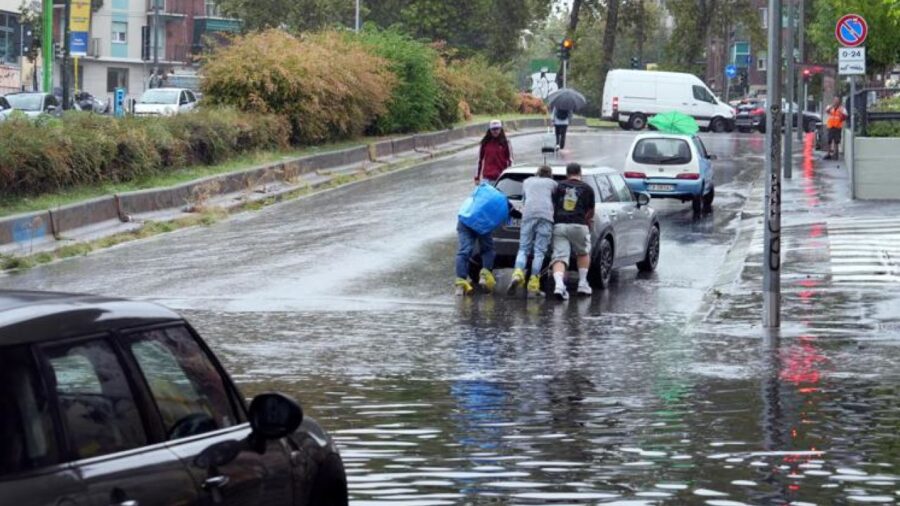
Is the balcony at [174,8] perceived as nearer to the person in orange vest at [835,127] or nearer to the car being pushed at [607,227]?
the person in orange vest at [835,127]

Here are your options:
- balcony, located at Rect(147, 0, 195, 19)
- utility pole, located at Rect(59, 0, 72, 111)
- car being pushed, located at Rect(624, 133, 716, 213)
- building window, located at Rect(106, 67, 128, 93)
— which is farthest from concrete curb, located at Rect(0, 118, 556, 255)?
balcony, located at Rect(147, 0, 195, 19)

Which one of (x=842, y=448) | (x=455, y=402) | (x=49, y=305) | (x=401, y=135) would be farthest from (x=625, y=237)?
(x=401, y=135)

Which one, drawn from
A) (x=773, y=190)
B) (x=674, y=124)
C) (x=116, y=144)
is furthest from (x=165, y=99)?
(x=773, y=190)

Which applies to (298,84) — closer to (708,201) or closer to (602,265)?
(708,201)

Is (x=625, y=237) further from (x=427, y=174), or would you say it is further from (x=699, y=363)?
(x=427, y=174)

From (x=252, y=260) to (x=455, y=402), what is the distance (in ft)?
36.3

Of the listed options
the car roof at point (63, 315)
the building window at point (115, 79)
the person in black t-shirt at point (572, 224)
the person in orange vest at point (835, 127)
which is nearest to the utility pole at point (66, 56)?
the person in orange vest at point (835, 127)

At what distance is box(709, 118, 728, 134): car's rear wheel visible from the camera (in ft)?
220

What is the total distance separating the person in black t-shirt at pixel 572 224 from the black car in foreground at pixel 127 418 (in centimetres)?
1471

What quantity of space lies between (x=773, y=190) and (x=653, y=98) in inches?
1937

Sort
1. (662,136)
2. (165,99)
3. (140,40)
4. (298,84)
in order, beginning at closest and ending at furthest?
(662,136) → (298,84) → (165,99) → (140,40)

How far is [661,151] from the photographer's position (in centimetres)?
3228

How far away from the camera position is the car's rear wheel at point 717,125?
6694 cm

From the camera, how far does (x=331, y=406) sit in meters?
12.5
